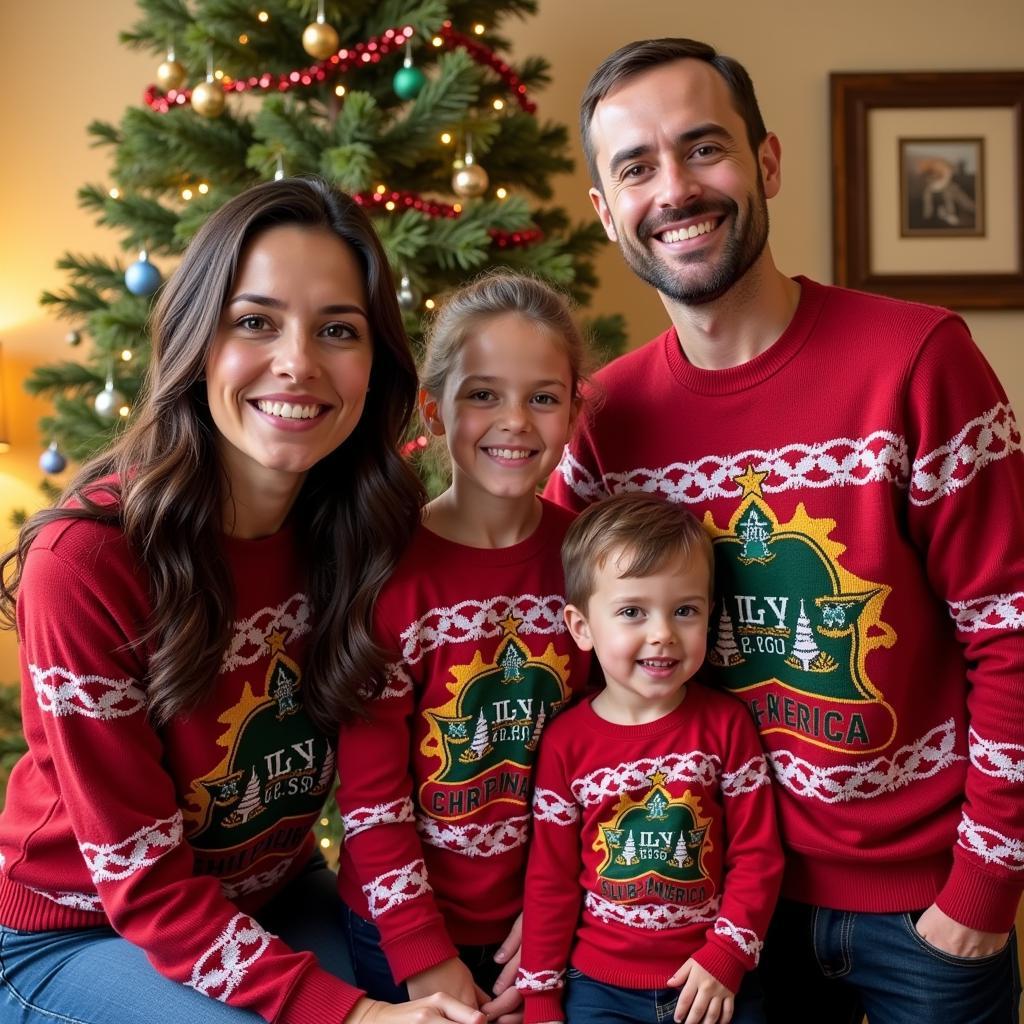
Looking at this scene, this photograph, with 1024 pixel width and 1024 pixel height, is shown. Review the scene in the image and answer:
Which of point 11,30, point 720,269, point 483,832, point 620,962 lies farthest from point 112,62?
point 620,962

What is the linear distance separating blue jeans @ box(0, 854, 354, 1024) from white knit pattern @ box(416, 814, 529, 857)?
34cm

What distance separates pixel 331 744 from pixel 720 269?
898 mm

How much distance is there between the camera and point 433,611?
58.6 inches

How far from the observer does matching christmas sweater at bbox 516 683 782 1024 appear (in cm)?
142

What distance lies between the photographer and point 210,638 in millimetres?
1367

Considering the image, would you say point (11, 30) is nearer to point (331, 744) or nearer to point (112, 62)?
point (112, 62)

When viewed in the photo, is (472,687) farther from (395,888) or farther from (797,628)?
(797,628)

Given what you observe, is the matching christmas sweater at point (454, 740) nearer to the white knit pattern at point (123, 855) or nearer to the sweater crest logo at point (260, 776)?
the sweater crest logo at point (260, 776)

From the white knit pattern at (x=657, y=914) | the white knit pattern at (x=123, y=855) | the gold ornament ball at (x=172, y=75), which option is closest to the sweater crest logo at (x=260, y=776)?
the white knit pattern at (x=123, y=855)

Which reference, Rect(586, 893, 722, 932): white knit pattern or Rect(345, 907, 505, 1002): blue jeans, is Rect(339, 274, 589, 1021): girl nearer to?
Rect(345, 907, 505, 1002): blue jeans

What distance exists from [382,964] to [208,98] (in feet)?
6.72

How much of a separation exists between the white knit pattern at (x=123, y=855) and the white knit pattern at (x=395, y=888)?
31 cm

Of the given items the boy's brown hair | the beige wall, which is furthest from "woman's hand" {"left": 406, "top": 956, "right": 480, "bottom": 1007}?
the beige wall

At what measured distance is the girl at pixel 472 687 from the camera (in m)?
1.46
